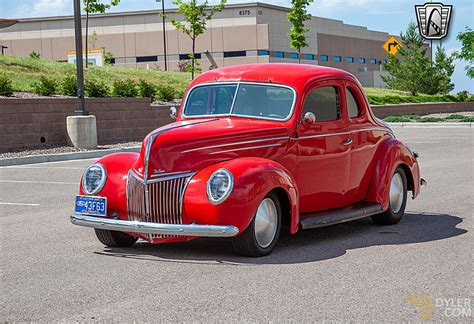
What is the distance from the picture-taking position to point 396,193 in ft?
31.8

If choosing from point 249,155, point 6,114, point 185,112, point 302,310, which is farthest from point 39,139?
point 302,310

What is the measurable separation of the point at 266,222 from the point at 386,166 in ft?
7.64

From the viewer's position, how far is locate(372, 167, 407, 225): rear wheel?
956 cm

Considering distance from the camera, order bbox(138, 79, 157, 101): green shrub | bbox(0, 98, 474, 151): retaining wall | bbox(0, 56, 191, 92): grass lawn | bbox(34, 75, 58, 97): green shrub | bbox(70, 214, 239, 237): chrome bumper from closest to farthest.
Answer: bbox(70, 214, 239, 237): chrome bumper < bbox(0, 98, 474, 151): retaining wall < bbox(34, 75, 58, 97): green shrub < bbox(138, 79, 157, 101): green shrub < bbox(0, 56, 191, 92): grass lawn

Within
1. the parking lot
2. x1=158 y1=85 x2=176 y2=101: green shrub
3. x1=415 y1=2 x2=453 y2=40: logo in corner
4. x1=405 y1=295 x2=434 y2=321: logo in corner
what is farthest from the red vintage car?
x1=415 y1=2 x2=453 y2=40: logo in corner

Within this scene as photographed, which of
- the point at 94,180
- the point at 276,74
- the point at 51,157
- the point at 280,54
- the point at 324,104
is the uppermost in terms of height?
the point at 280,54

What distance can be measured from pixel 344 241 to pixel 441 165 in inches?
356

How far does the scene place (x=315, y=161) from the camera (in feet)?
28.3

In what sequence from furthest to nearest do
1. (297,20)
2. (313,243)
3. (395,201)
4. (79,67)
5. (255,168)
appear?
(297,20), (79,67), (395,201), (313,243), (255,168)

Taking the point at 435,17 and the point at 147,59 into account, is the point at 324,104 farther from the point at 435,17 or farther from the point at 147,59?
the point at 147,59

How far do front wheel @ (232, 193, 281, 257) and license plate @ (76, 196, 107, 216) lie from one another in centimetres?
135

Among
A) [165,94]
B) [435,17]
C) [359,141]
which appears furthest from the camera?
[435,17]

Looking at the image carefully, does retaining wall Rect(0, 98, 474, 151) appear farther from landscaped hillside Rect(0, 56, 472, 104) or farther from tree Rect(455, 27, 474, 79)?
tree Rect(455, 27, 474, 79)

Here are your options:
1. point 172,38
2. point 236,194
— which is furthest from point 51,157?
point 172,38
